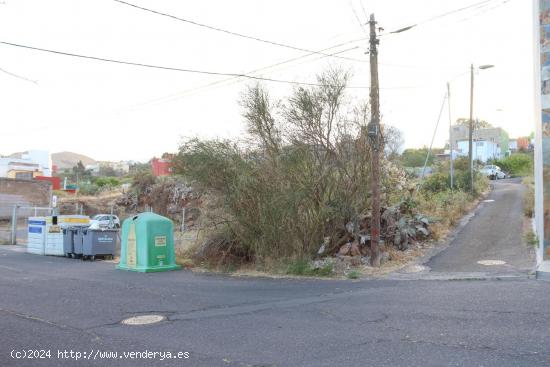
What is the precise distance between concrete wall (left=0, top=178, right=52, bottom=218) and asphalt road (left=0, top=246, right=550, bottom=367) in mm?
38925

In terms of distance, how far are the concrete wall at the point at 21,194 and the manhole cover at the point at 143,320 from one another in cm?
4311

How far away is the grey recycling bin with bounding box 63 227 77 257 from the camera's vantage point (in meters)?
20.0

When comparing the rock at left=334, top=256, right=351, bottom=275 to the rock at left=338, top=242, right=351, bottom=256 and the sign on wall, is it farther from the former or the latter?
the sign on wall

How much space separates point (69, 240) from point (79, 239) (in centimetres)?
72

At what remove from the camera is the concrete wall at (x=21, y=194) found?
47250 mm

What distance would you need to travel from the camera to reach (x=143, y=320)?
8.42 meters

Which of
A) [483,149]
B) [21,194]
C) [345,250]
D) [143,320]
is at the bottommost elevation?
[143,320]

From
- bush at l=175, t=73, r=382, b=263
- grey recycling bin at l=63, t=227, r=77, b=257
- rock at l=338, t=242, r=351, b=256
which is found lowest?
grey recycling bin at l=63, t=227, r=77, b=257

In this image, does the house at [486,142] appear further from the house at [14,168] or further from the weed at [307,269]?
the house at [14,168]

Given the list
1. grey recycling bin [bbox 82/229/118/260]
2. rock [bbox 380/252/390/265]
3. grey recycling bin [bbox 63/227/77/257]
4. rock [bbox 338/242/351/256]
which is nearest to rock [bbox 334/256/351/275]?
rock [bbox 338/242/351/256]

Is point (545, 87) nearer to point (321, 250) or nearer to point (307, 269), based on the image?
point (321, 250)

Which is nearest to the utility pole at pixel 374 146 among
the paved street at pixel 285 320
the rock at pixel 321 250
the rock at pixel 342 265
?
the rock at pixel 342 265

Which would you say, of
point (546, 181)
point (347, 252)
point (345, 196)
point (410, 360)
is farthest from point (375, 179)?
point (410, 360)

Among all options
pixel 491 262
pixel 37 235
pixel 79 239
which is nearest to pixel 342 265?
pixel 491 262
